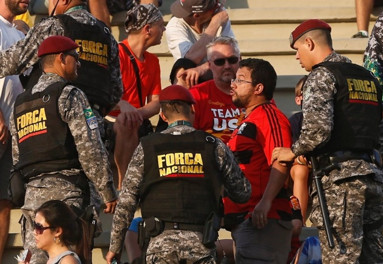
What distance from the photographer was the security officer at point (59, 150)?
7.34 metres

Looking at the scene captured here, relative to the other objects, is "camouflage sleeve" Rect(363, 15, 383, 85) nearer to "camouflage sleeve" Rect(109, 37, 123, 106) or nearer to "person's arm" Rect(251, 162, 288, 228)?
"person's arm" Rect(251, 162, 288, 228)

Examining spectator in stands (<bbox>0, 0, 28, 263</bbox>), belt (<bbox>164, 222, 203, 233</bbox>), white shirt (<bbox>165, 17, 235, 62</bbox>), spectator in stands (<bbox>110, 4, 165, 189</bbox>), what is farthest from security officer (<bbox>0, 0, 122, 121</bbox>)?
white shirt (<bbox>165, 17, 235, 62</bbox>)

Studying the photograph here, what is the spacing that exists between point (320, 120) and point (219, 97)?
5.06 feet

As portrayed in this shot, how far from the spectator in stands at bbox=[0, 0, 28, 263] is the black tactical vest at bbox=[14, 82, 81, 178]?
1.23 m

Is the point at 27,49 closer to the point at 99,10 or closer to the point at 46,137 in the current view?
the point at 46,137

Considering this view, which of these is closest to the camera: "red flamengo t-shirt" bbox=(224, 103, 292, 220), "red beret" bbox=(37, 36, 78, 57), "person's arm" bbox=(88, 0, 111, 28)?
"red beret" bbox=(37, 36, 78, 57)

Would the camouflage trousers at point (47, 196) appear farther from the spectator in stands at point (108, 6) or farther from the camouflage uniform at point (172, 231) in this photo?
the spectator in stands at point (108, 6)

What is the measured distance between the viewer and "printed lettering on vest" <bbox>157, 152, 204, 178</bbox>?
7211 mm

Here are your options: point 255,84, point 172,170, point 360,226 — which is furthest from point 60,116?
point 360,226

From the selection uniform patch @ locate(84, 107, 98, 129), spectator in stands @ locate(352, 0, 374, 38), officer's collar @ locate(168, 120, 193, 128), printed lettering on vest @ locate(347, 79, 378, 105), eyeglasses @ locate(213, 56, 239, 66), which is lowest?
officer's collar @ locate(168, 120, 193, 128)

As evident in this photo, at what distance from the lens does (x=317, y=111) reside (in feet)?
24.6

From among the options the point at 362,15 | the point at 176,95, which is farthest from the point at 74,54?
the point at 362,15

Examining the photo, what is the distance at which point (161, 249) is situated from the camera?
7125 millimetres

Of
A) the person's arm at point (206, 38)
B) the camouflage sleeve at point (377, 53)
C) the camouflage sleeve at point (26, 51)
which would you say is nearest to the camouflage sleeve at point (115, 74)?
the camouflage sleeve at point (26, 51)
